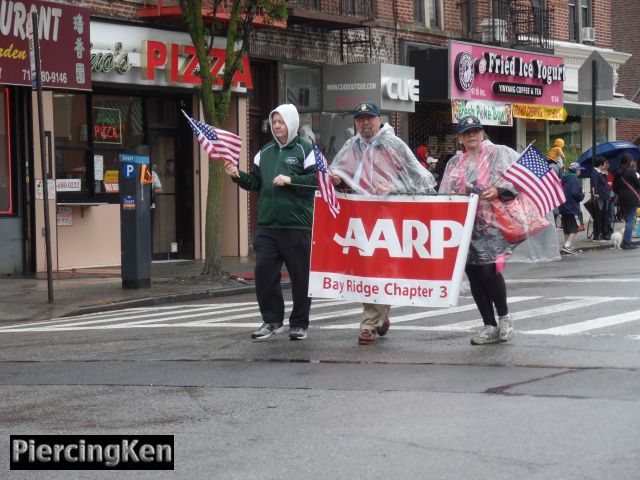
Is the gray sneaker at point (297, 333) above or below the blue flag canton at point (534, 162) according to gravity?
below

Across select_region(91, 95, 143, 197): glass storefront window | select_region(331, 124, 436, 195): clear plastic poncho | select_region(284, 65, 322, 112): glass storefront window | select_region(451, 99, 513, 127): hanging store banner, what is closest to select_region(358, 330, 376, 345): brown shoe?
select_region(331, 124, 436, 195): clear plastic poncho

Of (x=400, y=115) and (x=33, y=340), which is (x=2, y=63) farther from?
(x=400, y=115)

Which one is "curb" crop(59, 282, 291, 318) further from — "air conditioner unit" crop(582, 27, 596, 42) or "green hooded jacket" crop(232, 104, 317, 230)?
"air conditioner unit" crop(582, 27, 596, 42)

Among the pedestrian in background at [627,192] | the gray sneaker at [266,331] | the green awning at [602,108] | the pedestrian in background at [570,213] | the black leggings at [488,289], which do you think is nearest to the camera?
the black leggings at [488,289]

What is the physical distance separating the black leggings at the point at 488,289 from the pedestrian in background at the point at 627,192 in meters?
13.8

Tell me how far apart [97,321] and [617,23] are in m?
36.5

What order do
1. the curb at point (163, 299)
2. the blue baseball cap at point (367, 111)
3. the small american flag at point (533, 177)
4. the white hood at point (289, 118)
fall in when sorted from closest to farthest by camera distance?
the small american flag at point (533, 177) < the blue baseball cap at point (367, 111) < the white hood at point (289, 118) < the curb at point (163, 299)

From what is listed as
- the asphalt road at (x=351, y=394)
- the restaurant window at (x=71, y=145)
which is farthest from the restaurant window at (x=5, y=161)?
the asphalt road at (x=351, y=394)

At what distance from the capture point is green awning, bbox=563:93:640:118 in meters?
32.9

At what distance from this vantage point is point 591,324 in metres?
10.9

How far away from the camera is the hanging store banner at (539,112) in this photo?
30641 mm

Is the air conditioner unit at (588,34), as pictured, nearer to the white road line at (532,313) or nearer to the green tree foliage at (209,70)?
the green tree foliage at (209,70)

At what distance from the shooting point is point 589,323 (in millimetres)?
11023

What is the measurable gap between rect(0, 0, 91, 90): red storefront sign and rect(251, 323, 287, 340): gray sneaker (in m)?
9.10
